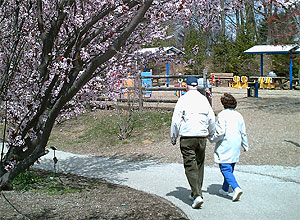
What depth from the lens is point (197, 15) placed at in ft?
22.9

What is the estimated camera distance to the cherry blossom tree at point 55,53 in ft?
14.7

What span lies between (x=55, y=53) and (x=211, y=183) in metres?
3.57

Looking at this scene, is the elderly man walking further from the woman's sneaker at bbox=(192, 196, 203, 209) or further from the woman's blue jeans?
the woman's blue jeans

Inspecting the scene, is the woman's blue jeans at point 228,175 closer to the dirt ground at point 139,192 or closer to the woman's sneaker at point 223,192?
the woman's sneaker at point 223,192

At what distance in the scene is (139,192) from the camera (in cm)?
698

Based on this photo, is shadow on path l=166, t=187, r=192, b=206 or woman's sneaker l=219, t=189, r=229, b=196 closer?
shadow on path l=166, t=187, r=192, b=206

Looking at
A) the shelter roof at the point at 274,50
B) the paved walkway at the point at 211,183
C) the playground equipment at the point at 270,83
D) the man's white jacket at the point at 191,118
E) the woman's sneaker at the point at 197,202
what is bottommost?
the paved walkway at the point at 211,183

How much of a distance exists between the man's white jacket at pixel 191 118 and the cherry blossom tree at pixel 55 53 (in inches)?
44.6

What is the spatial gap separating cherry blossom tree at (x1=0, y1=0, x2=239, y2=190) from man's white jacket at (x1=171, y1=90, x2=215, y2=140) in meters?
1.13

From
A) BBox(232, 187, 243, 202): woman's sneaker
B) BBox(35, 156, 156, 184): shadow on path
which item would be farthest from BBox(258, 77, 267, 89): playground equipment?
BBox(232, 187, 243, 202): woman's sneaker

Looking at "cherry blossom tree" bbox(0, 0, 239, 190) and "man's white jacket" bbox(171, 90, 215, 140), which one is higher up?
"cherry blossom tree" bbox(0, 0, 239, 190)

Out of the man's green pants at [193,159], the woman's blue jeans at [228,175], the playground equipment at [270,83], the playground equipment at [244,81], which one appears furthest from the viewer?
the playground equipment at [244,81]

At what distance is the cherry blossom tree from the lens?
449 cm

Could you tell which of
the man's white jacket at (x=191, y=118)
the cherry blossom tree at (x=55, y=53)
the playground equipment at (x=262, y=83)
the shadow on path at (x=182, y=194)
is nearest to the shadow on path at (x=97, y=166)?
the shadow on path at (x=182, y=194)
